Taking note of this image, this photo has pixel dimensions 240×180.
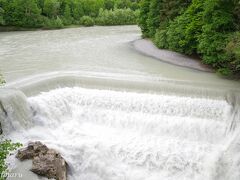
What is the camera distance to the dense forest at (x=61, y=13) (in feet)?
147

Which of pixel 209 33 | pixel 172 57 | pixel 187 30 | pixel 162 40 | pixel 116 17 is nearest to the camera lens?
pixel 209 33

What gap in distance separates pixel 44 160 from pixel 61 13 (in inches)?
1921

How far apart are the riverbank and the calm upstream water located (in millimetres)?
1788

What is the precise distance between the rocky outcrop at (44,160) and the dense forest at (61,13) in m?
34.6

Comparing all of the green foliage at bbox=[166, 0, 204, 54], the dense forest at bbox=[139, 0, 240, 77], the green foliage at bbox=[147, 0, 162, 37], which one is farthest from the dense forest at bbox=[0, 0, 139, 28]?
the green foliage at bbox=[166, 0, 204, 54]

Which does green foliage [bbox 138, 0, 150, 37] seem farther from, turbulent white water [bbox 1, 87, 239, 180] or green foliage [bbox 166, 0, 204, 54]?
turbulent white water [bbox 1, 87, 239, 180]

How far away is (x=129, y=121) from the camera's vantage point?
44.1 feet

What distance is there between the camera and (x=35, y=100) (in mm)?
13359

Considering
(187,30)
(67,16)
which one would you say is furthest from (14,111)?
(67,16)

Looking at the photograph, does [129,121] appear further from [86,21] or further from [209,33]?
[86,21]

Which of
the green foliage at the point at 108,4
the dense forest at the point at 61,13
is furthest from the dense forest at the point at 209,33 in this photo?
Result: the green foliage at the point at 108,4

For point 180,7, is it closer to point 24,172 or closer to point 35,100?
point 35,100

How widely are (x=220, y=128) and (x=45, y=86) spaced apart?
7528 millimetres

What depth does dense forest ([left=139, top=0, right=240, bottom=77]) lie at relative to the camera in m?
16.5
